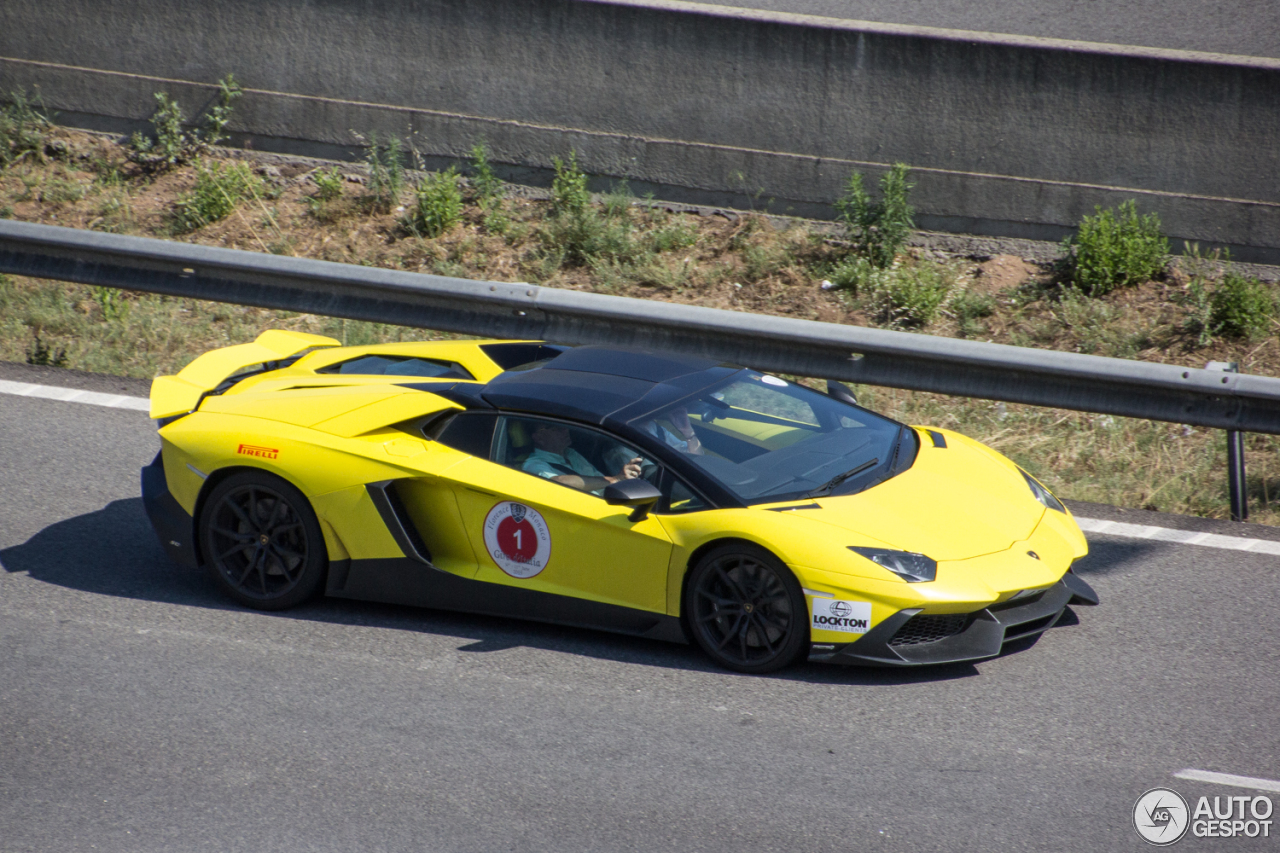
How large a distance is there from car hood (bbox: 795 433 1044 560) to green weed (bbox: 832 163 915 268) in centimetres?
450

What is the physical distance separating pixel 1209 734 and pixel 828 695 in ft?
4.66

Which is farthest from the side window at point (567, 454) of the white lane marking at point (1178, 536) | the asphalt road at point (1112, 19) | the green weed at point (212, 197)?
the asphalt road at point (1112, 19)

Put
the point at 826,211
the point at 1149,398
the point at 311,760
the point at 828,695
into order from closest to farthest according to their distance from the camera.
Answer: the point at 311,760, the point at 828,695, the point at 1149,398, the point at 826,211

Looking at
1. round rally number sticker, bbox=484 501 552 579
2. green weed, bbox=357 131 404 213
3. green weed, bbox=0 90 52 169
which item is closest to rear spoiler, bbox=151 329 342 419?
round rally number sticker, bbox=484 501 552 579

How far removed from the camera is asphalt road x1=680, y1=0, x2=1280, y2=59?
11742 mm

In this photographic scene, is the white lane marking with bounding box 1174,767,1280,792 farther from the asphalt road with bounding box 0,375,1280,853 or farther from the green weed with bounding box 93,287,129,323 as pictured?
the green weed with bounding box 93,287,129,323

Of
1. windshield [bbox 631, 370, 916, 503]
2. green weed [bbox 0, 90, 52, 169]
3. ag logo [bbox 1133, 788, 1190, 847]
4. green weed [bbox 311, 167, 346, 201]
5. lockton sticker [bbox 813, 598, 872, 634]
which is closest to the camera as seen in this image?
ag logo [bbox 1133, 788, 1190, 847]

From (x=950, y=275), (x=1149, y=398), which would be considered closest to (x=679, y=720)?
(x=1149, y=398)

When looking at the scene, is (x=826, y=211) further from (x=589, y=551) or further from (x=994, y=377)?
(x=589, y=551)

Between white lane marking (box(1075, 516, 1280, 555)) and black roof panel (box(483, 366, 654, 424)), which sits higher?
black roof panel (box(483, 366, 654, 424))

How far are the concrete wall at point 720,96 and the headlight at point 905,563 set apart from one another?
6062 millimetres

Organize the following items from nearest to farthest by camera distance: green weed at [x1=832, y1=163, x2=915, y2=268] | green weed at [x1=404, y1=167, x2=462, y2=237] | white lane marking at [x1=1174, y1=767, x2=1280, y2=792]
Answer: white lane marking at [x1=1174, y1=767, x2=1280, y2=792] < green weed at [x1=832, y1=163, x2=915, y2=268] < green weed at [x1=404, y1=167, x2=462, y2=237]

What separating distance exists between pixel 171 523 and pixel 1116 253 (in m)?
7.19

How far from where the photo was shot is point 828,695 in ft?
16.3
